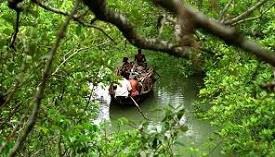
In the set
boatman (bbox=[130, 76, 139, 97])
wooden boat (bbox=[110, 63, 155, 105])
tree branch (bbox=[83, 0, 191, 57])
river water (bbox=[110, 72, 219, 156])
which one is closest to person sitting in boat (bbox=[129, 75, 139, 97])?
boatman (bbox=[130, 76, 139, 97])

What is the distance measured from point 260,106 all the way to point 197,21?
6.17 metres

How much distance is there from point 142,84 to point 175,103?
45.4 inches

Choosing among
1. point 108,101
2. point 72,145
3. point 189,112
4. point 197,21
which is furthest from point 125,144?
point 108,101

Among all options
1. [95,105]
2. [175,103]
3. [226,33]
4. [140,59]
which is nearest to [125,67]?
[140,59]

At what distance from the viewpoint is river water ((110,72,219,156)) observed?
42.4 feet

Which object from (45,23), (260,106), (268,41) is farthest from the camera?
(268,41)

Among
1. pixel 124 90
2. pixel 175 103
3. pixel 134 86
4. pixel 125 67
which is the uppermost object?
pixel 125 67

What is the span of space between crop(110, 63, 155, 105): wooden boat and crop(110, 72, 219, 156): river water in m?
0.24

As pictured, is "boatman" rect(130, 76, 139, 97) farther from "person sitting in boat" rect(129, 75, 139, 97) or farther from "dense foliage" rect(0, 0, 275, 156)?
"dense foliage" rect(0, 0, 275, 156)

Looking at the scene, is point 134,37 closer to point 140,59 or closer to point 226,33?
point 226,33

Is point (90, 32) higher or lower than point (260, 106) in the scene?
higher

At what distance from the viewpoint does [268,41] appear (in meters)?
7.36

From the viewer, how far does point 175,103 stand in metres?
15.0

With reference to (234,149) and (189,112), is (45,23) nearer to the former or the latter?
(234,149)
